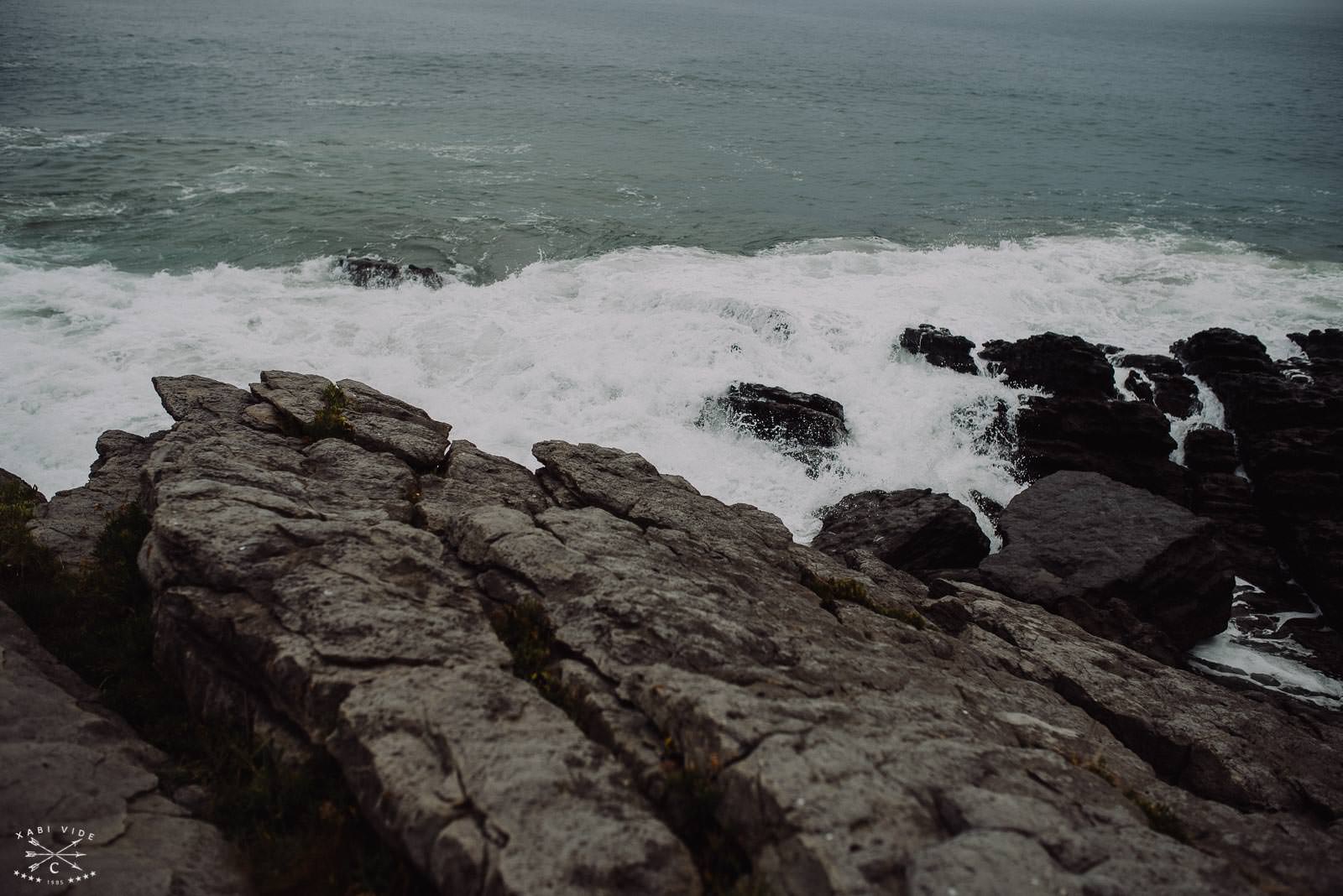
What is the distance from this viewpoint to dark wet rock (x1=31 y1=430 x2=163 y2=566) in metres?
11.8

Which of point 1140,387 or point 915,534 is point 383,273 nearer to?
point 915,534

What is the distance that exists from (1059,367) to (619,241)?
74.3 feet

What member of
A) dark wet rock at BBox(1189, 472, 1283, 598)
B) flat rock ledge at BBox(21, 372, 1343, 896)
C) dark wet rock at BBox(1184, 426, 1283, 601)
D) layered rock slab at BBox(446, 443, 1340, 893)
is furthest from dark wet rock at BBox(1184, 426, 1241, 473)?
layered rock slab at BBox(446, 443, 1340, 893)

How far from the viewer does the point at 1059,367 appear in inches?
1001

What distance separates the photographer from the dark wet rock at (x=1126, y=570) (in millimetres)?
16000

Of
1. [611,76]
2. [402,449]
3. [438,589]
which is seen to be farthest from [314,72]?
[438,589]

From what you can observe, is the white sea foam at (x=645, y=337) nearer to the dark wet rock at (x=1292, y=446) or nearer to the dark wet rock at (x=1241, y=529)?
the dark wet rock at (x=1292, y=446)

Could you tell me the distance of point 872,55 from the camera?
413 ft

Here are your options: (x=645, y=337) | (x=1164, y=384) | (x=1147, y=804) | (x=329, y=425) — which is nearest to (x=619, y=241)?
(x=645, y=337)

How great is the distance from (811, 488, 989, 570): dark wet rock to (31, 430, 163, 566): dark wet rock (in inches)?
597

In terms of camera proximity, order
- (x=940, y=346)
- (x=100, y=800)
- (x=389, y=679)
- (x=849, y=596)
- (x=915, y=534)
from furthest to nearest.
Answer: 1. (x=940, y=346)
2. (x=915, y=534)
3. (x=849, y=596)
4. (x=389, y=679)
5. (x=100, y=800)

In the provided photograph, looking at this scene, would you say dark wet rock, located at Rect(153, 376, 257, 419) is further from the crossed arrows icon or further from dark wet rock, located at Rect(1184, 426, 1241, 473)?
dark wet rock, located at Rect(1184, 426, 1241, 473)

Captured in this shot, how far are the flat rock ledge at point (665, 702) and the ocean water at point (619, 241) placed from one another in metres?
9.18

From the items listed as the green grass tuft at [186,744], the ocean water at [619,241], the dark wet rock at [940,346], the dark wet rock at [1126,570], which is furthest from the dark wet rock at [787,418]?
the green grass tuft at [186,744]
